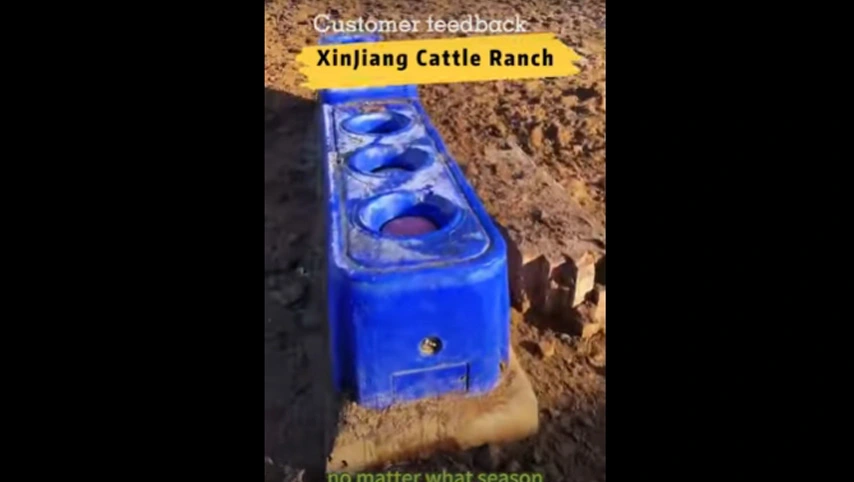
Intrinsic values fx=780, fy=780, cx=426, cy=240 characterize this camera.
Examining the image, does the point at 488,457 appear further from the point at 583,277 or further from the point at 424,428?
the point at 583,277

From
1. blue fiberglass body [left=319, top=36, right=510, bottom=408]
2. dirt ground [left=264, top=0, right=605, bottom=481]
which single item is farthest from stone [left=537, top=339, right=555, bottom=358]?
blue fiberglass body [left=319, top=36, right=510, bottom=408]

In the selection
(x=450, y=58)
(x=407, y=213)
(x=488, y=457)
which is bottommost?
(x=488, y=457)

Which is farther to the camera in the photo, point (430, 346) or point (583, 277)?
point (583, 277)

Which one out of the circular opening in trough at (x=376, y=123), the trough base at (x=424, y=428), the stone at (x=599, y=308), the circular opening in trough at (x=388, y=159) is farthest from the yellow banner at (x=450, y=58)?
the trough base at (x=424, y=428)

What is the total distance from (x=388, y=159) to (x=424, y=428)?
151 centimetres

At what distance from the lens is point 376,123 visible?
4.68m

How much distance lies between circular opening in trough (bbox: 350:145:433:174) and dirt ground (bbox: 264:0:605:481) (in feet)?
1.66

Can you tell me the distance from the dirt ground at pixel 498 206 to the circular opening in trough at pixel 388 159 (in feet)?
1.66

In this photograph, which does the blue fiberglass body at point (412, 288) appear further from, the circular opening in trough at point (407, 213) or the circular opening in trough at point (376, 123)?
the circular opening in trough at point (376, 123)

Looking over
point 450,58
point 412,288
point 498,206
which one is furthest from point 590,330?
point 450,58

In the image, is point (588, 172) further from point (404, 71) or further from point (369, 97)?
point (404, 71)

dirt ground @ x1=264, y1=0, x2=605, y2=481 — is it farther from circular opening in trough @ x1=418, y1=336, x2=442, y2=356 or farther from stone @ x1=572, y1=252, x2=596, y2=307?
circular opening in trough @ x1=418, y1=336, x2=442, y2=356

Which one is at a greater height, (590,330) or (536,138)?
(536,138)

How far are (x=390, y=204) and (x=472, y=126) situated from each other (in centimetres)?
198
